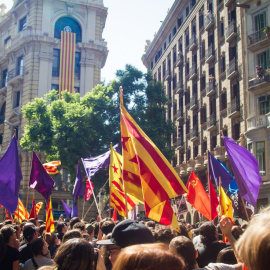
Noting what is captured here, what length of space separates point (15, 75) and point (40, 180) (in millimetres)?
27045

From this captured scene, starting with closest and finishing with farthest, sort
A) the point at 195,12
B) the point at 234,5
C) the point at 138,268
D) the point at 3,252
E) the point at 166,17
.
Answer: the point at 138,268 < the point at 3,252 < the point at 234,5 < the point at 195,12 < the point at 166,17

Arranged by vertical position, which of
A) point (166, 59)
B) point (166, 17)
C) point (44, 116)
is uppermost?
point (166, 17)

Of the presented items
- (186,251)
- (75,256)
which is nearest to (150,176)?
(186,251)

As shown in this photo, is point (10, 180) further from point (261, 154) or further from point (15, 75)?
point (15, 75)

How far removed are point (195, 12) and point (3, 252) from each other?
108ft

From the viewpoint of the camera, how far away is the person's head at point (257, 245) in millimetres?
1479

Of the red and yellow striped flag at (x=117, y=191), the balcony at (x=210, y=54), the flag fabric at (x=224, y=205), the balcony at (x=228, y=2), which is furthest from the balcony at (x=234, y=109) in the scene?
the red and yellow striped flag at (x=117, y=191)

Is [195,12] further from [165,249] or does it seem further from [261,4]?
[165,249]

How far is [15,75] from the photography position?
38.0 meters

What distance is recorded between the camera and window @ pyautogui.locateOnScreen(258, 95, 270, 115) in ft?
81.2

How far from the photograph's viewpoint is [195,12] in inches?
1391

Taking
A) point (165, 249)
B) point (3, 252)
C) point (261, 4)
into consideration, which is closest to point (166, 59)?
point (261, 4)

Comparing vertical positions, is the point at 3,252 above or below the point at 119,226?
below

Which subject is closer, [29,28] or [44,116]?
[44,116]
